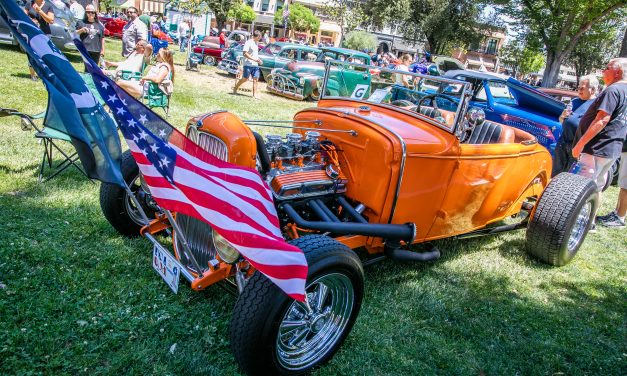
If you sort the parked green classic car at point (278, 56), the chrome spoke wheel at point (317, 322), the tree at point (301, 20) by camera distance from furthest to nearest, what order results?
the tree at point (301, 20) < the parked green classic car at point (278, 56) < the chrome spoke wheel at point (317, 322)

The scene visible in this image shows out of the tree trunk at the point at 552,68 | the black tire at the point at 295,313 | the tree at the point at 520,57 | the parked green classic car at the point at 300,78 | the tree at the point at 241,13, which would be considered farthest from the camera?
the tree at the point at 241,13

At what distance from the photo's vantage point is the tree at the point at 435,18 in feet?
131

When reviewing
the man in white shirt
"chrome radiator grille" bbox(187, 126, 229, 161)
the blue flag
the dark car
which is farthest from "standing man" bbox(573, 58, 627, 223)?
the man in white shirt

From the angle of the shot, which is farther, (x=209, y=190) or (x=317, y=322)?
(x=317, y=322)

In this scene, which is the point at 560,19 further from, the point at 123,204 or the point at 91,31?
the point at 123,204

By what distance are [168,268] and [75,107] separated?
1.10 m

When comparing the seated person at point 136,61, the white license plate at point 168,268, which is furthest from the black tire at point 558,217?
the seated person at point 136,61

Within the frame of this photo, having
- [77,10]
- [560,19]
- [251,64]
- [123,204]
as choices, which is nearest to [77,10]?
[77,10]

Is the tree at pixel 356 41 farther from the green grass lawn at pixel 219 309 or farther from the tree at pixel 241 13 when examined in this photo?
the green grass lawn at pixel 219 309

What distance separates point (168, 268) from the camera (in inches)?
109

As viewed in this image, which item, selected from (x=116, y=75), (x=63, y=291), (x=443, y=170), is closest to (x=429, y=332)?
(x=443, y=170)

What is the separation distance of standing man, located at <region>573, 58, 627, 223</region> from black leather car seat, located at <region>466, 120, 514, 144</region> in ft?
3.80

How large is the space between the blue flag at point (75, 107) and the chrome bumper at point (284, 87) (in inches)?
416

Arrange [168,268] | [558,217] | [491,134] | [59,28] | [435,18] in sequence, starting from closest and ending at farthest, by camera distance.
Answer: [168,268] → [558,217] → [491,134] → [59,28] → [435,18]
